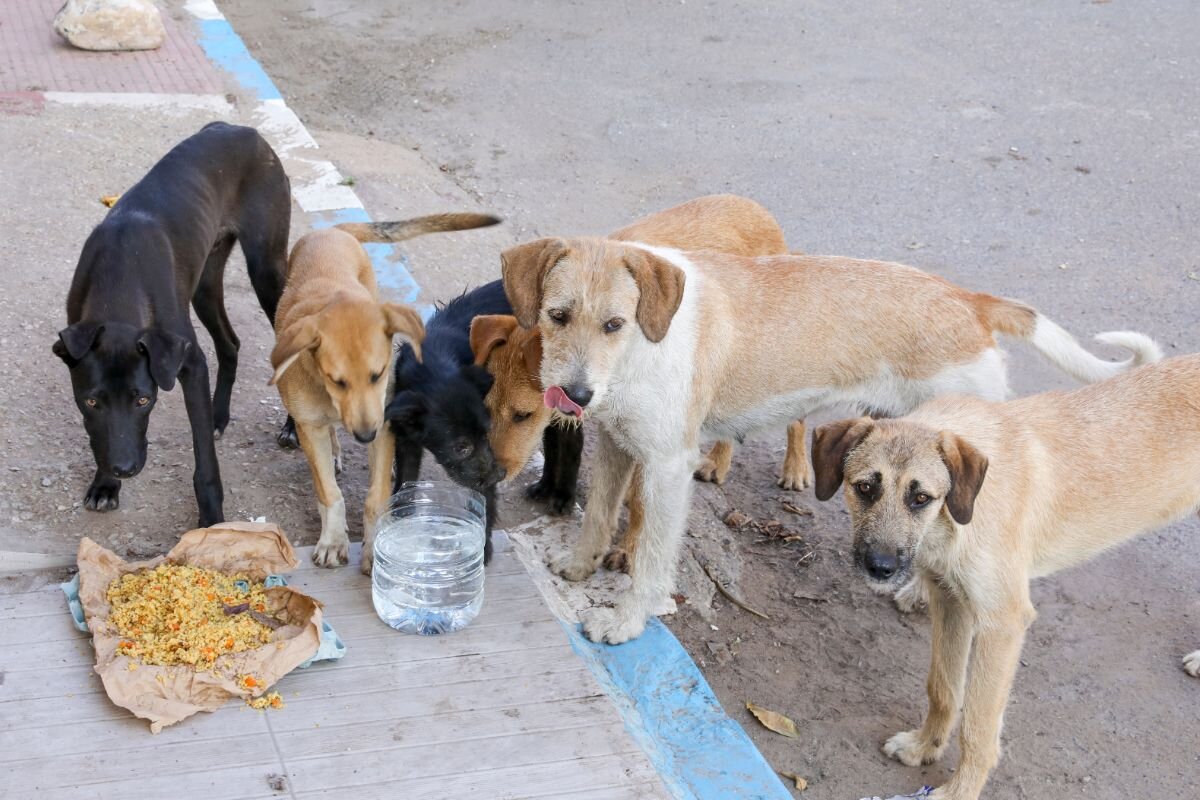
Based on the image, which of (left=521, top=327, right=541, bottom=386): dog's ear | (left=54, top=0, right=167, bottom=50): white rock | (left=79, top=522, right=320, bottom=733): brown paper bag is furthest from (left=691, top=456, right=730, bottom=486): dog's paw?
(left=54, top=0, right=167, bottom=50): white rock

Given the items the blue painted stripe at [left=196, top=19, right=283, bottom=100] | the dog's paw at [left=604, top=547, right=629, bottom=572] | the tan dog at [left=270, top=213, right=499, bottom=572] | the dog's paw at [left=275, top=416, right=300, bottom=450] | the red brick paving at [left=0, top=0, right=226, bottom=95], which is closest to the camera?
the tan dog at [left=270, top=213, right=499, bottom=572]

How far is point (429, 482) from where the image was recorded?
5293mm

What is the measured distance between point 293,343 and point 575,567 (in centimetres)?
170

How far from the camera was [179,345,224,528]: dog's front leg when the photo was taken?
16.8ft

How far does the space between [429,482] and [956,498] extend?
2.32m

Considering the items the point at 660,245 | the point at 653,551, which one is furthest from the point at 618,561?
the point at 660,245

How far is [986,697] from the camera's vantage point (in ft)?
14.3

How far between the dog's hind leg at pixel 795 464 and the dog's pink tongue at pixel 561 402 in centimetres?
208

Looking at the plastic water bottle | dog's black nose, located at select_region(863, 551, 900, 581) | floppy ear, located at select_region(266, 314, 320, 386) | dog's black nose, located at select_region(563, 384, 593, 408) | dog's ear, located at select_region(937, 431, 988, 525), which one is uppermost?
dog's ear, located at select_region(937, 431, 988, 525)

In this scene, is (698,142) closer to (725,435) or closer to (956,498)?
(725,435)

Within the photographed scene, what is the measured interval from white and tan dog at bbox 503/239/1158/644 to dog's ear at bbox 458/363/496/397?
0.36 metres

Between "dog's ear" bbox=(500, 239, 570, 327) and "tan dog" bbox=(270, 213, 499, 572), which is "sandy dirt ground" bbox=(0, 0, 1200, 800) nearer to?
"tan dog" bbox=(270, 213, 499, 572)

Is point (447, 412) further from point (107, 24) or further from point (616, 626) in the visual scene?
point (107, 24)

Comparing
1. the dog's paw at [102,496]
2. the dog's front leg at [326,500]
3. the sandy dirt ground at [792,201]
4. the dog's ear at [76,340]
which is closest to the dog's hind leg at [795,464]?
the sandy dirt ground at [792,201]
